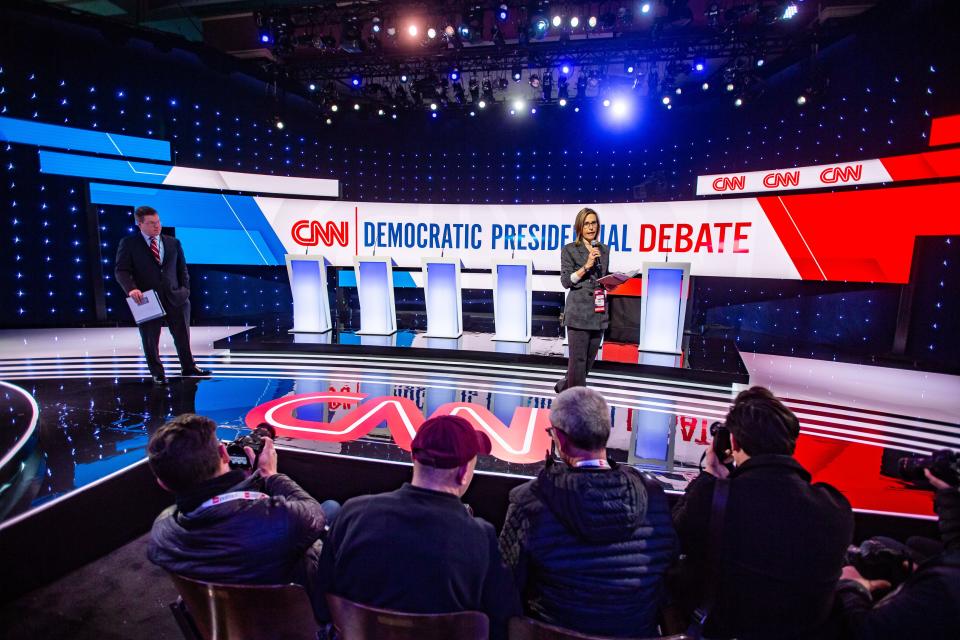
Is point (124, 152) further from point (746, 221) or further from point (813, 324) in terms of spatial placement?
point (813, 324)

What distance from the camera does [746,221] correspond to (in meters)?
6.74

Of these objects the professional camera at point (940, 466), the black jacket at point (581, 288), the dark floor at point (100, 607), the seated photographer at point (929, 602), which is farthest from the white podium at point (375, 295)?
the seated photographer at point (929, 602)

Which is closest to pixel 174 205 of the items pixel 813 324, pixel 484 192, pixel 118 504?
pixel 484 192

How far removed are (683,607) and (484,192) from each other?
10.00 m

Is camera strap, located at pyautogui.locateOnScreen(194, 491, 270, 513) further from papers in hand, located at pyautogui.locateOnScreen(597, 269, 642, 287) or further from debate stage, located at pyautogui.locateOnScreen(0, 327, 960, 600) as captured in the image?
papers in hand, located at pyautogui.locateOnScreen(597, 269, 642, 287)

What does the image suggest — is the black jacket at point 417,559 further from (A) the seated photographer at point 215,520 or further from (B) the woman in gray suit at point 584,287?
(B) the woman in gray suit at point 584,287

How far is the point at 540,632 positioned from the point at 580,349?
9.95 ft

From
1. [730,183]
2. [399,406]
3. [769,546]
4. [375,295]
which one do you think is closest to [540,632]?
[769,546]

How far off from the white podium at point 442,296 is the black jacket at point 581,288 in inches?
110

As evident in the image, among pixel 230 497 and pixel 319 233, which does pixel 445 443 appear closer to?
pixel 230 497

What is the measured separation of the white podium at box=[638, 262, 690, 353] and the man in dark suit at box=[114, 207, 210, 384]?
16.5ft

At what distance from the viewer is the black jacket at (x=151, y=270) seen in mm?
4328

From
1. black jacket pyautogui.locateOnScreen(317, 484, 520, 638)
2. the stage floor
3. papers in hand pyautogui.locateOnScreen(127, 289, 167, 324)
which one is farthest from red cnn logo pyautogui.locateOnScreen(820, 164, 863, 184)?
papers in hand pyautogui.locateOnScreen(127, 289, 167, 324)

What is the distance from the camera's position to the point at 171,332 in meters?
4.58
